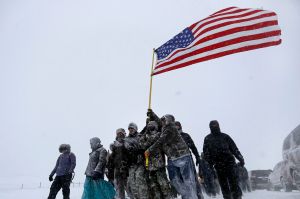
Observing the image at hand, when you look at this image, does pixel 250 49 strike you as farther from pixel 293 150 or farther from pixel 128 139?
pixel 293 150

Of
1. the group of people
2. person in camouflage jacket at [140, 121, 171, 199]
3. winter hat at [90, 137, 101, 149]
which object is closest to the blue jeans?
the group of people

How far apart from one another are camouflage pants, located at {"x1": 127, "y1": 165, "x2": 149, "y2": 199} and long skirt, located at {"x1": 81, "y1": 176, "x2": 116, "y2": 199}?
97 cm

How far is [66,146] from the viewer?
8.49 metres

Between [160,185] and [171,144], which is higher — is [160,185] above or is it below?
below

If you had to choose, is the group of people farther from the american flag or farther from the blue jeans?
the american flag

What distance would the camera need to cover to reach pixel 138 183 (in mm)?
5395

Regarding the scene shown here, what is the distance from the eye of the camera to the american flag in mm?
7055

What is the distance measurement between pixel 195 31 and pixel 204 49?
2.21ft

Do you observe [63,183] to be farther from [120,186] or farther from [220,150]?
[220,150]

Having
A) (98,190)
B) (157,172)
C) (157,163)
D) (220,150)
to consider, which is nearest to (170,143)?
(157,163)

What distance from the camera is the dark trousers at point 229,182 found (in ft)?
19.1

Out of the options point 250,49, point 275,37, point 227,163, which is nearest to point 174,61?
point 250,49

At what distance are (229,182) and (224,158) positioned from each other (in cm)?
48

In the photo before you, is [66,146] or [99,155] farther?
Answer: [66,146]
